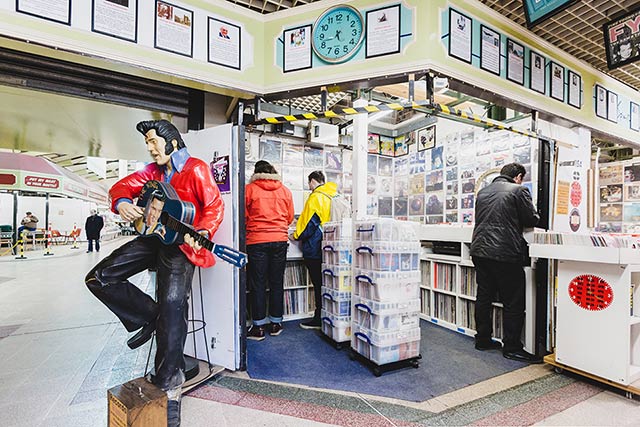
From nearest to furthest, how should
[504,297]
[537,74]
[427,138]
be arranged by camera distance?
[537,74]
[504,297]
[427,138]

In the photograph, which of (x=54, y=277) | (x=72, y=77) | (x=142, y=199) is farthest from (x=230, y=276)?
(x=54, y=277)

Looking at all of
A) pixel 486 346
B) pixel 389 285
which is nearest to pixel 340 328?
pixel 389 285

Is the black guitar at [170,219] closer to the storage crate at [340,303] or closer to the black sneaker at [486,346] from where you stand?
the storage crate at [340,303]

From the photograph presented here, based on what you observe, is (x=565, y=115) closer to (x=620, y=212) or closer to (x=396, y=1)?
(x=396, y=1)

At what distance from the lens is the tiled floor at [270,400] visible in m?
1.94

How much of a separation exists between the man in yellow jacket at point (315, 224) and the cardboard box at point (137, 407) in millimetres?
2273

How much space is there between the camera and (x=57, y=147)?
4957 millimetres

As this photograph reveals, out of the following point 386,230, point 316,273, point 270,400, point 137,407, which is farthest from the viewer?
point 316,273

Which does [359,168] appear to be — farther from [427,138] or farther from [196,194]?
[427,138]

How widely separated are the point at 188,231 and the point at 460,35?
7.56 ft

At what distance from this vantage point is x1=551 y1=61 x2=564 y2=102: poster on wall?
305cm

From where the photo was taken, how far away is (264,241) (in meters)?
3.33

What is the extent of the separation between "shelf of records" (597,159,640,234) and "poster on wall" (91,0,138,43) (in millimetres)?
6627

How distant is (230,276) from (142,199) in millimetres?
854
